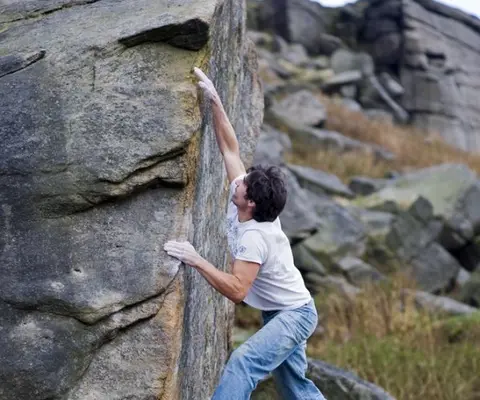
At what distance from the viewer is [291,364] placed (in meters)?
4.10

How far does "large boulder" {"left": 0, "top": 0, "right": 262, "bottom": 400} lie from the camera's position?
362 centimetres

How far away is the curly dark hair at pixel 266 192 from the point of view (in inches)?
149

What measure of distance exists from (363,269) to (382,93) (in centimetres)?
1533

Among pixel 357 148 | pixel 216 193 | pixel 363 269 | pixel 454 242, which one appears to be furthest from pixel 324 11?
pixel 216 193

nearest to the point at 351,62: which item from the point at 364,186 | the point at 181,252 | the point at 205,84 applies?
the point at 364,186

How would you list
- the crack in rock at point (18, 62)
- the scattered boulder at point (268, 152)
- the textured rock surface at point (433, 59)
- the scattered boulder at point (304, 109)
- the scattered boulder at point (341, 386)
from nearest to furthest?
the crack in rock at point (18, 62)
the scattered boulder at point (341, 386)
the scattered boulder at point (268, 152)
the scattered boulder at point (304, 109)
the textured rock surface at point (433, 59)

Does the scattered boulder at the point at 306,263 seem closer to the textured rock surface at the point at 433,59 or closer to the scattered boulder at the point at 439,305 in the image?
the scattered boulder at the point at 439,305

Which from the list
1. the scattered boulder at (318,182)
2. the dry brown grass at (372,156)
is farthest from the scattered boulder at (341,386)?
the dry brown grass at (372,156)

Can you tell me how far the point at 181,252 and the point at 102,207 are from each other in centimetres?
40

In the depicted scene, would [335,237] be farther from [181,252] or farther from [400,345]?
[181,252]

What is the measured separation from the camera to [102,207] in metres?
3.71

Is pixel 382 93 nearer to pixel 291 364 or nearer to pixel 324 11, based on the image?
pixel 324 11

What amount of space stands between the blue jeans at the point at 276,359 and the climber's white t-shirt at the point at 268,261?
0.19 feet

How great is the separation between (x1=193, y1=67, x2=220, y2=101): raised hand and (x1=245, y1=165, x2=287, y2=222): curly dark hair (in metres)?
0.41
